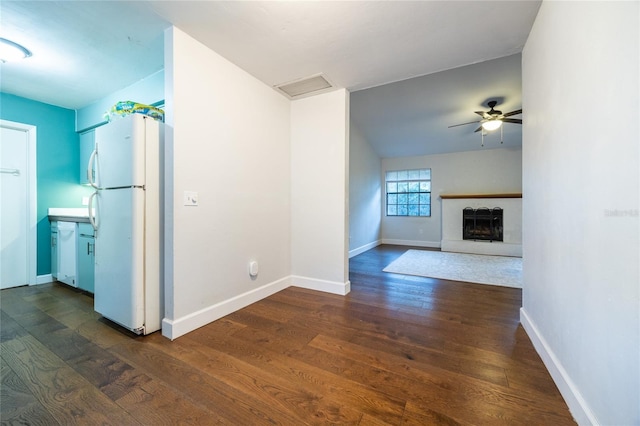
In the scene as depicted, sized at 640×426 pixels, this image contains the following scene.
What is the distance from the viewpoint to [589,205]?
1.05 metres

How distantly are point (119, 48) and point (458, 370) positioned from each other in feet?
12.0

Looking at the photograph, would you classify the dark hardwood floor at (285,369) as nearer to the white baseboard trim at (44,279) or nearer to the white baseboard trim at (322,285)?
the white baseboard trim at (322,285)

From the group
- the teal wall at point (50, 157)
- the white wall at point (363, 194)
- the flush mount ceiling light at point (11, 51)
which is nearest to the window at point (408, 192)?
the white wall at point (363, 194)

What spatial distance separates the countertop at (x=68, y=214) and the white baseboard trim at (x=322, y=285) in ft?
8.04

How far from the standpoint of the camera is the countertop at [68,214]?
2679mm

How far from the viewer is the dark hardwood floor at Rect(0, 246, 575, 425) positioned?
1140 millimetres

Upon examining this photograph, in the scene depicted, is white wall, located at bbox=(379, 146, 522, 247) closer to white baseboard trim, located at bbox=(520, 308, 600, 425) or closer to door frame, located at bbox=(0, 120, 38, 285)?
white baseboard trim, located at bbox=(520, 308, 600, 425)

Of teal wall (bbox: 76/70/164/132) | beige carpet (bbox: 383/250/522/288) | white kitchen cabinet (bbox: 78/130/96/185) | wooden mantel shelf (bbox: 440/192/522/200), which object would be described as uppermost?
teal wall (bbox: 76/70/164/132)

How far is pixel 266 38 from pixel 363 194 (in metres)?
4.22

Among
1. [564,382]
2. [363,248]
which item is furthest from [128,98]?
[363,248]

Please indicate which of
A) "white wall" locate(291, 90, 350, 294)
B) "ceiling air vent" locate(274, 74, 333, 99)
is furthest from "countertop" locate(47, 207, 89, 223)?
"ceiling air vent" locate(274, 74, 333, 99)

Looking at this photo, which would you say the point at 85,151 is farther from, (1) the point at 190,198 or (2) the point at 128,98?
(1) the point at 190,198

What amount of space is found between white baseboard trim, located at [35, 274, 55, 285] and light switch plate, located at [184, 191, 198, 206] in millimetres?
3006

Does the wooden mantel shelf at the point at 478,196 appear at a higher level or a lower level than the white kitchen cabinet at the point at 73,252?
higher
